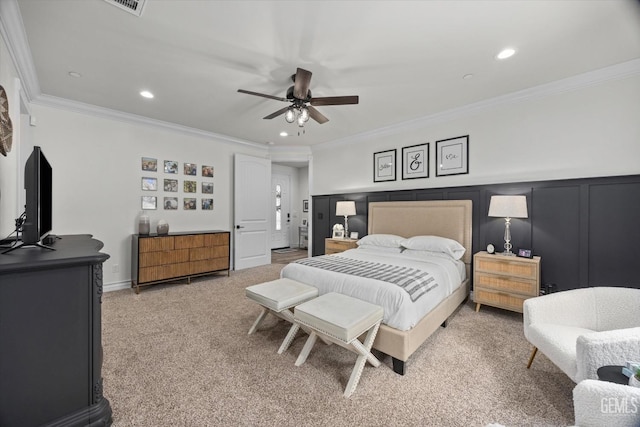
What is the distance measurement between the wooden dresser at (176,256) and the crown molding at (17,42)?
7.14ft

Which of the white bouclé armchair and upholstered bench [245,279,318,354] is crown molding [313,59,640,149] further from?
upholstered bench [245,279,318,354]

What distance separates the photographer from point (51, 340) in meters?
1.29

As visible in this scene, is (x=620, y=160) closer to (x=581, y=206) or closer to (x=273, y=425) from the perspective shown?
(x=581, y=206)

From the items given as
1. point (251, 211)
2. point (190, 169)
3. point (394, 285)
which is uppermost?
point (190, 169)

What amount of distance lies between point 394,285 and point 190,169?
4.29 meters

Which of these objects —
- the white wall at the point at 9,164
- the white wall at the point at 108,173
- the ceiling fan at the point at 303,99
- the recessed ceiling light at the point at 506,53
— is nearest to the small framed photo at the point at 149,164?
the white wall at the point at 108,173

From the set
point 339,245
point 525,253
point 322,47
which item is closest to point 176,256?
point 339,245

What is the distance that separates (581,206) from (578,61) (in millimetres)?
1521

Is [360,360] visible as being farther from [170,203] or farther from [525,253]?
[170,203]

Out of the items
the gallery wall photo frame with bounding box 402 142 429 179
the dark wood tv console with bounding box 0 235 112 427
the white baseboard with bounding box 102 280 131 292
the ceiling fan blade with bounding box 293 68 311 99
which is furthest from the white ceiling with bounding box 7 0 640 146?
the white baseboard with bounding box 102 280 131 292

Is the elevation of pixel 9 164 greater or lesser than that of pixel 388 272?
greater

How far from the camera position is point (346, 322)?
5.67ft

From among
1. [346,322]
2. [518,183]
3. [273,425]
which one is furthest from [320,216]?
[273,425]

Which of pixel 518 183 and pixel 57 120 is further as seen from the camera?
pixel 57 120
